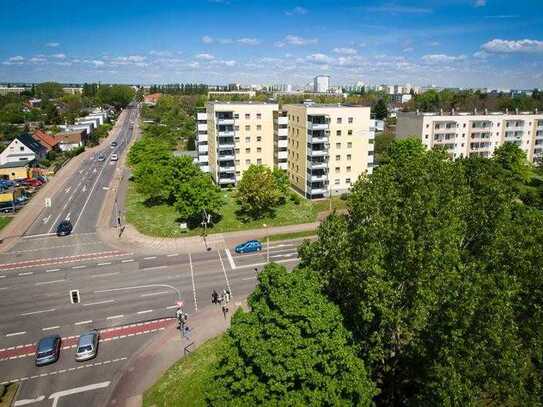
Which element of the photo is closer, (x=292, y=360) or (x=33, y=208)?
(x=292, y=360)

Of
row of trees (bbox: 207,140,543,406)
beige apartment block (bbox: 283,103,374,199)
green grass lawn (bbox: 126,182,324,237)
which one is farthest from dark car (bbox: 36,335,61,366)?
beige apartment block (bbox: 283,103,374,199)

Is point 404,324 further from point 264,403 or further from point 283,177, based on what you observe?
point 283,177

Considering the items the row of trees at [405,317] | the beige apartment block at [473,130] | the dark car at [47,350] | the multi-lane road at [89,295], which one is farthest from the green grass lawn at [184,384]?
the beige apartment block at [473,130]

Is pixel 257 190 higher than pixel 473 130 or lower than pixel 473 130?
lower

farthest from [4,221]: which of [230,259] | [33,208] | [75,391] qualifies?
[75,391]

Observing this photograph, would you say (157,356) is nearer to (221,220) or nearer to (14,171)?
(221,220)

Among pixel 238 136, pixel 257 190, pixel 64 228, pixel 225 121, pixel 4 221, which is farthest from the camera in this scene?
pixel 238 136

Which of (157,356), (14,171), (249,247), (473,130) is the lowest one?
(157,356)

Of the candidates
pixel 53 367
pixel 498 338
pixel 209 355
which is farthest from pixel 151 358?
pixel 498 338

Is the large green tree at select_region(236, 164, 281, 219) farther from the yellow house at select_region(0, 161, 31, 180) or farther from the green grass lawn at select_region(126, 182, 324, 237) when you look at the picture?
the yellow house at select_region(0, 161, 31, 180)
